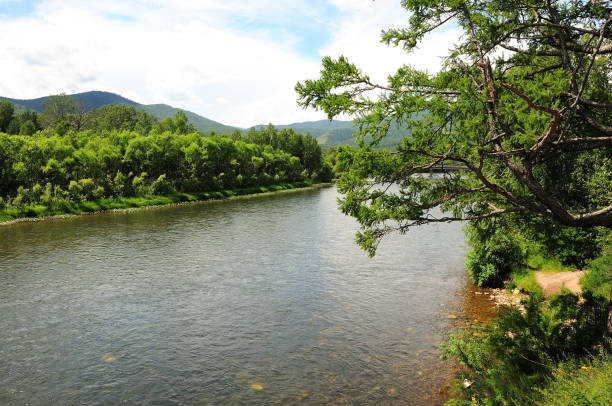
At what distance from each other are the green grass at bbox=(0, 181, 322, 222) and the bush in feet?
214

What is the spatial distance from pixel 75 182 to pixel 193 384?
67.7m

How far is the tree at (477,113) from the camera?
1017 centimetres

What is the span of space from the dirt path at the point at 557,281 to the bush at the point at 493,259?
2133 mm

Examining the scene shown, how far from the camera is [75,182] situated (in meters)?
72.3

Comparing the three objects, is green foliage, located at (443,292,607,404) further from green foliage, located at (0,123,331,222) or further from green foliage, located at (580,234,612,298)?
green foliage, located at (0,123,331,222)

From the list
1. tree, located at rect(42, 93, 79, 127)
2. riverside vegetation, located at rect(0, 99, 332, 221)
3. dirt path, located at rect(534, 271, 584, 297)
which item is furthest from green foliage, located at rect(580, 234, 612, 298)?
tree, located at rect(42, 93, 79, 127)

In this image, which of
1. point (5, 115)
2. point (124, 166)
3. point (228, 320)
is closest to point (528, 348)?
point (228, 320)

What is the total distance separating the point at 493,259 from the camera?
27.5 meters

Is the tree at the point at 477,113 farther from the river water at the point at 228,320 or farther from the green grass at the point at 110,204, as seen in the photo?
the green grass at the point at 110,204

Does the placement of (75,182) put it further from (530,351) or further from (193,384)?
(530,351)

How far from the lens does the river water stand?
16.3 m

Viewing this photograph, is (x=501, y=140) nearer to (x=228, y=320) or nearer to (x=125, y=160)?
(x=228, y=320)

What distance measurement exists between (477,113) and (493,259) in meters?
20.0

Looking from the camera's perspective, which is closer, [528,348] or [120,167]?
[528,348]
